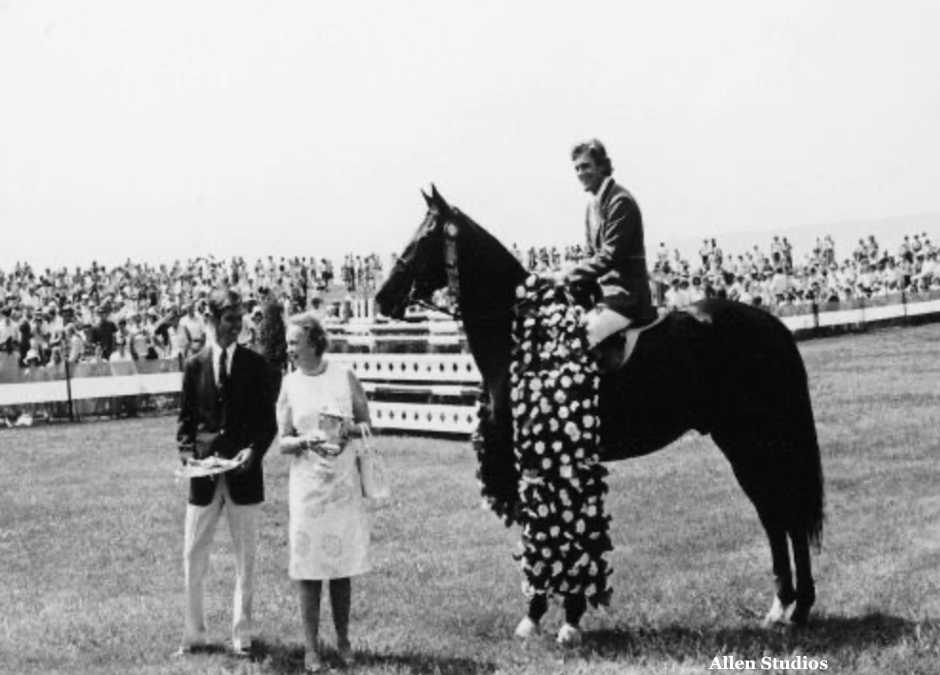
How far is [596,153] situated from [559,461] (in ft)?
Answer: 6.44

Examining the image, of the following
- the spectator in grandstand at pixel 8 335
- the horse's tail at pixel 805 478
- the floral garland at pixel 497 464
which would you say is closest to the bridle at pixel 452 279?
the floral garland at pixel 497 464

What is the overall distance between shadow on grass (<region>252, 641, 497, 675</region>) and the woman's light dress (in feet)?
1.88

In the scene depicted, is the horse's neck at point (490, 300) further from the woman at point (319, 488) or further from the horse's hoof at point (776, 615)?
the horse's hoof at point (776, 615)

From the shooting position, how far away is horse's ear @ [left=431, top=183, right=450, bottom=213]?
7473 mm

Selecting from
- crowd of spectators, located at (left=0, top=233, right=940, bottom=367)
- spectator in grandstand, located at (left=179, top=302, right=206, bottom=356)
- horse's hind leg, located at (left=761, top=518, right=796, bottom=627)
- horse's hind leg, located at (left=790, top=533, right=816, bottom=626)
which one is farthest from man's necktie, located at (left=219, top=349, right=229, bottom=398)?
spectator in grandstand, located at (left=179, top=302, right=206, bottom=356)

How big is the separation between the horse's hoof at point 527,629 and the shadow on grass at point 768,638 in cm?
32

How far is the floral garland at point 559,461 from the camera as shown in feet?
24.3

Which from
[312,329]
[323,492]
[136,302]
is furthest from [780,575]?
[136,302]

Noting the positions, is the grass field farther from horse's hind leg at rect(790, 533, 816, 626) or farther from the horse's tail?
the horse's tail

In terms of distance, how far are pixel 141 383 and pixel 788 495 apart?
19491 mm

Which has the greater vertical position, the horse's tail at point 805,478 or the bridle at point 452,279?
the bridle at point 452,279

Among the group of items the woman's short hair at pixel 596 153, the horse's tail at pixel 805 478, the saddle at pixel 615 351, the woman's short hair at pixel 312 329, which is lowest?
the horse's tail at pixel 805 478

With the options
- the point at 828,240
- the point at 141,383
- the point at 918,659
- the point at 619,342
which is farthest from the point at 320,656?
the point at 828,240

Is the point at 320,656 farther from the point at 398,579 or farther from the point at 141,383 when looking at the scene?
the point at 141,383
